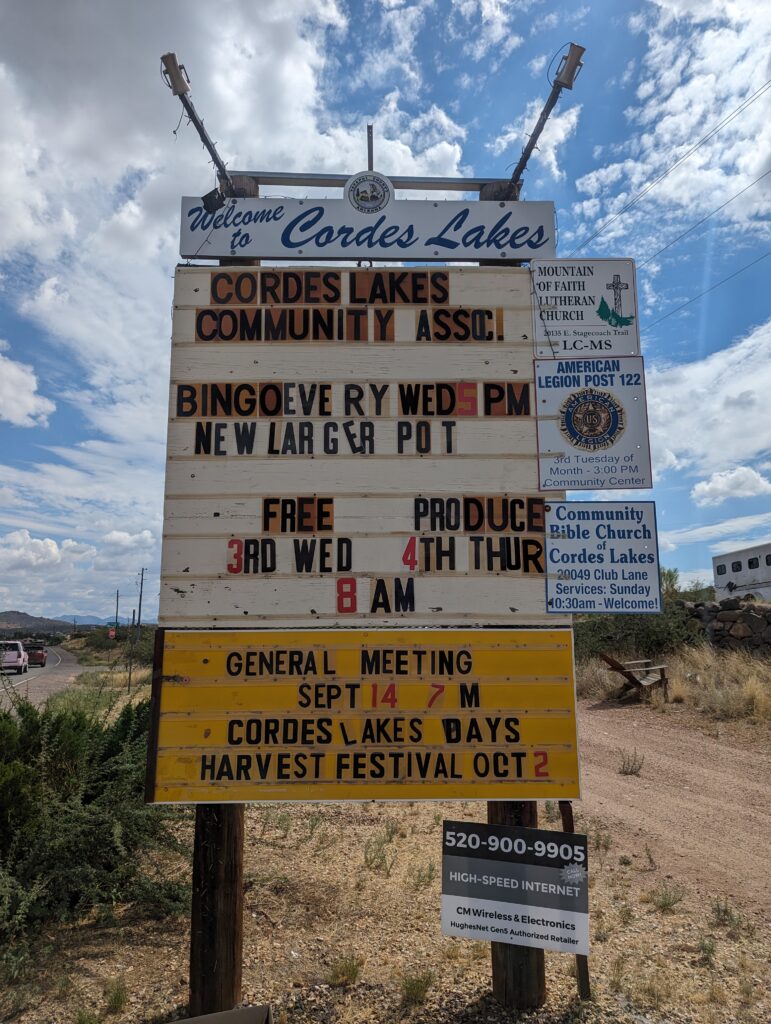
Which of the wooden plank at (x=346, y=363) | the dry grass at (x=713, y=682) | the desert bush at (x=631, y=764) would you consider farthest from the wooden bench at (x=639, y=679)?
the wooden plank at (x=346, y=363)

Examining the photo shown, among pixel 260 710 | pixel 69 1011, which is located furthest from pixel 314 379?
pixel 69 1011

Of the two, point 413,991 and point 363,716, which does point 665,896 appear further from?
point 363,716

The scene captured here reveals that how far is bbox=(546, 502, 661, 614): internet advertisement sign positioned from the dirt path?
335 centimetres

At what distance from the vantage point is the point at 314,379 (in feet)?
13.9

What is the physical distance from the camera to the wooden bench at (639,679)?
14.9m

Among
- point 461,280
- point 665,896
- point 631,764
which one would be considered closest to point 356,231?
point 461,280

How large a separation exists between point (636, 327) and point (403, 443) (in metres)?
1.68

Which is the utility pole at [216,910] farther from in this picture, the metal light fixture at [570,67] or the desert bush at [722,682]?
the desert bush at [722,682]

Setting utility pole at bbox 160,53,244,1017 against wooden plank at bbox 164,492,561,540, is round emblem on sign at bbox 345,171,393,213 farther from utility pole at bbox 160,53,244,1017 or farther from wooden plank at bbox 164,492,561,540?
utility pole at bbox 160,53,244,1017

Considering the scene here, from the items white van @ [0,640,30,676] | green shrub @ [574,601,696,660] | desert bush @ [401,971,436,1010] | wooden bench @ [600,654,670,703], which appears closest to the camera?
desert bush @ [401,971,436,1010]

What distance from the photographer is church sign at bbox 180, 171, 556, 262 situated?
4.43 m

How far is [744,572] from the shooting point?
2755 cm

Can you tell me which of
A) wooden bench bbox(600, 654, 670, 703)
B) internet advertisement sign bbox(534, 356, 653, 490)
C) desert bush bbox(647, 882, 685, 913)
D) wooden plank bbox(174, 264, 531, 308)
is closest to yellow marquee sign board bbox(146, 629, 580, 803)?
internet advertisement sign bbox(534, 356, 653, 490)

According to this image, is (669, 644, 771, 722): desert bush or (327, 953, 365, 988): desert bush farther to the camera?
(669, 644, 771, 722): desert bush
